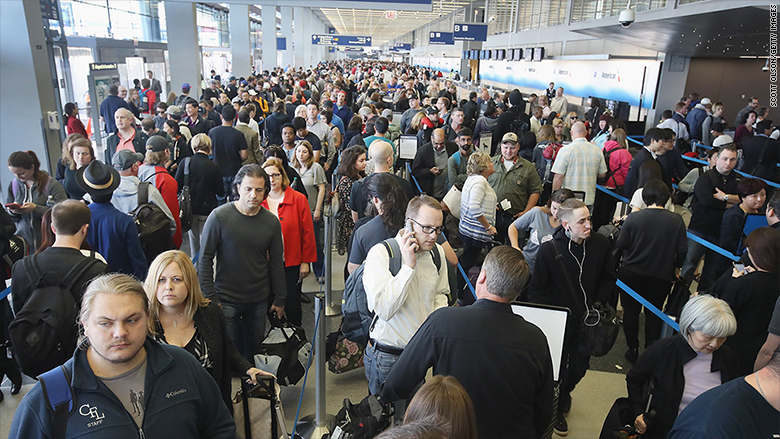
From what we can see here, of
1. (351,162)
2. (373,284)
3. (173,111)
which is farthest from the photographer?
(173,111)

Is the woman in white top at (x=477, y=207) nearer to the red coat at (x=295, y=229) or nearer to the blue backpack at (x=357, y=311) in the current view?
the red coat at (x=295, y=229)

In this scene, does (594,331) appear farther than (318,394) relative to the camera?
Yes

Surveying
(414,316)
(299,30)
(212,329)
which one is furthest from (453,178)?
(299,30)

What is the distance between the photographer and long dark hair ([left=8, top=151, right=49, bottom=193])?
4.57 meters

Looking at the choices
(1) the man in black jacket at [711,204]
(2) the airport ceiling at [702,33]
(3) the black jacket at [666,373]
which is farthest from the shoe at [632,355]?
(2) the airport ceiling at [702,33]

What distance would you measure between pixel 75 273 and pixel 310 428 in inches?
71.1

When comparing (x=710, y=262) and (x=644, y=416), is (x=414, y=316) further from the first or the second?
(x=710, y=262)

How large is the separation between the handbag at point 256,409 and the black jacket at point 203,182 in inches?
148

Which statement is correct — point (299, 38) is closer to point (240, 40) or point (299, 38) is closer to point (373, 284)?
point (240, 40)

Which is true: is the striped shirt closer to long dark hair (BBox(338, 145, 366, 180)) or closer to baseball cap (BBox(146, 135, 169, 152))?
long dark hair (BBox(338, 145, 366, 180))

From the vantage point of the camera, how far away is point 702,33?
11.1 metres

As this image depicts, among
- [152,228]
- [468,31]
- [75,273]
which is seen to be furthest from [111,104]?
[468,31]

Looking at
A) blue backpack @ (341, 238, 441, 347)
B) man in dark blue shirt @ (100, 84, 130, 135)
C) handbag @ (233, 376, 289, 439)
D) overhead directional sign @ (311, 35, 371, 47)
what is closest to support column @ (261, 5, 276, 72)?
overhead directional sign @ (311, 35, 371, 47)

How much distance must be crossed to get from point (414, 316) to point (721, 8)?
879cm
